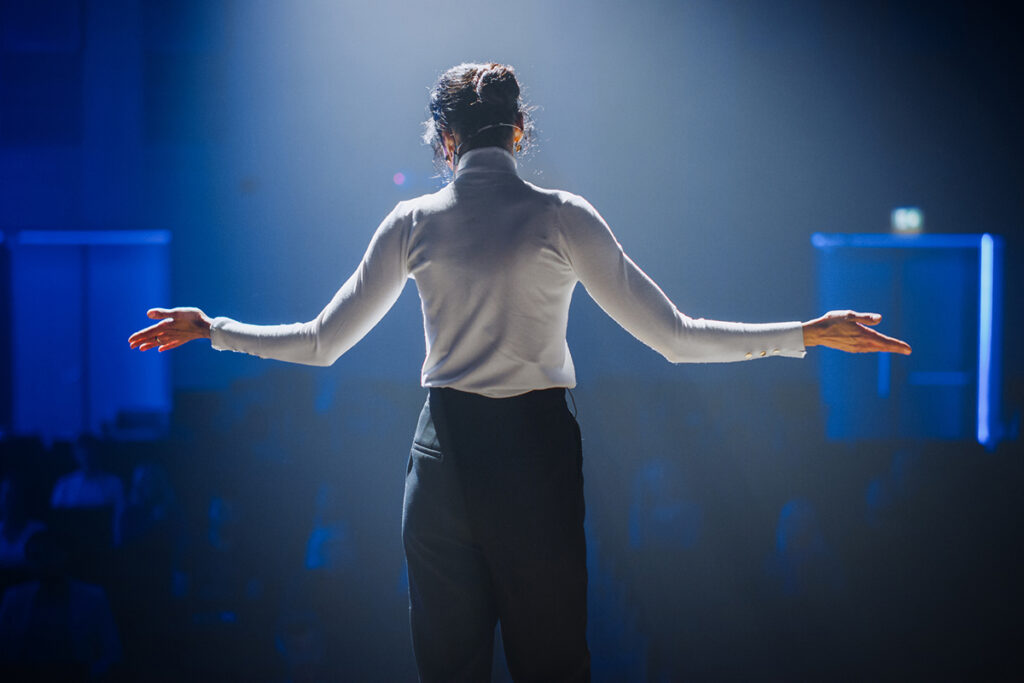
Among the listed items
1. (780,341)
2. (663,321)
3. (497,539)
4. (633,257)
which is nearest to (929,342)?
(633,257)

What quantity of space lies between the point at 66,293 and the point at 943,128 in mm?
3037

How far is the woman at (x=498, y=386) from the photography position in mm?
1024

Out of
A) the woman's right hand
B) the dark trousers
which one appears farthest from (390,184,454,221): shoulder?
the woman's right hand

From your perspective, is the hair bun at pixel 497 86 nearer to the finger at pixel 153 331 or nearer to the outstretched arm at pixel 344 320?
the outstretched arm at pixel 344 320

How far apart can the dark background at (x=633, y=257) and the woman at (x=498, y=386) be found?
1.14m

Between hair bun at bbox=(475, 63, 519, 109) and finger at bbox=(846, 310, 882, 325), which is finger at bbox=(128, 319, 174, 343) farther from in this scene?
finger at bbox=(846, 310, 882, 325)

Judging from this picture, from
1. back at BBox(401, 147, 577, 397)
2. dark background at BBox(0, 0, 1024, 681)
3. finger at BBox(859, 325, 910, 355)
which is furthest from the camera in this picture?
dark background at BBox(0, 0, 1024, 681)

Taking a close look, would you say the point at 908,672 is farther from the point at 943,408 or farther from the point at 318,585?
the point at 318,585

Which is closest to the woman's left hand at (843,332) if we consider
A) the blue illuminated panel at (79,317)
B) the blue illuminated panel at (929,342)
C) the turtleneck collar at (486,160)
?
the turtleneck collar at (486,160)

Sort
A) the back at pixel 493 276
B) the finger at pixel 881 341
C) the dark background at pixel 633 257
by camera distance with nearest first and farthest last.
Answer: the back at pixel 493 276, the finger at pixel 881 341, the dark background at pixel 633 257

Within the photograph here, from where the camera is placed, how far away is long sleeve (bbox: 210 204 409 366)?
1089 millimetres

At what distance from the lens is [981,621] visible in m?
2.24

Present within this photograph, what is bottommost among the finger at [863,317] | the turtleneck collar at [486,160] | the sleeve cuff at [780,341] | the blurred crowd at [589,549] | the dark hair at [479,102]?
the blurred crowd at [589,549]

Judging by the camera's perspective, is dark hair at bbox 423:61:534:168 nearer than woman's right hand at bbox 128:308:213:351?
Yes
